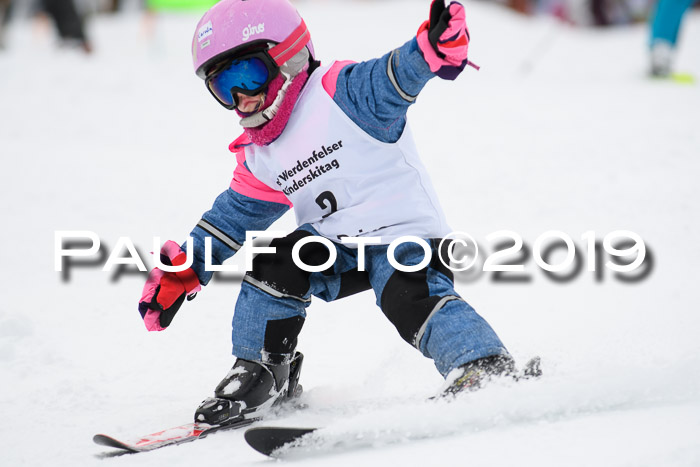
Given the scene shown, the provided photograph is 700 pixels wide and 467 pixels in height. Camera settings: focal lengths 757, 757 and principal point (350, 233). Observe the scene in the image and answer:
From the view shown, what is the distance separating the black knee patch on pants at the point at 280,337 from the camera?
229 centimetres

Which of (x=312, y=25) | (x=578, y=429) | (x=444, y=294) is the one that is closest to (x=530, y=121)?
(x=444, y=294)

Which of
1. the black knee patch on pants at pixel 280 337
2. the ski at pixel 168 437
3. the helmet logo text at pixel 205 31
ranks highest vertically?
the helmet logo text at pixel 205 31

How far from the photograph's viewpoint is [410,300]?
213 cm

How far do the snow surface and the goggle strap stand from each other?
106 cm

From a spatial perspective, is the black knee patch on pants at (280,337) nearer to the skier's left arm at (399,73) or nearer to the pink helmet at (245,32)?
the skier's left arm at (399,73)

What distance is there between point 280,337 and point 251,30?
0.92 meters

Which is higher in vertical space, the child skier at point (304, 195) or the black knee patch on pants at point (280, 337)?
the child skier at point (304, 195)

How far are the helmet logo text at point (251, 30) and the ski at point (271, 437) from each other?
1.12 m

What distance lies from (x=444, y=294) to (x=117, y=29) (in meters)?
10.8

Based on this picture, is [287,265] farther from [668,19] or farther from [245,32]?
[668,19]

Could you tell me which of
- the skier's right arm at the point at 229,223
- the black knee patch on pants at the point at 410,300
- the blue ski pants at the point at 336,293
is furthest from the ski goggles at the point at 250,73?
the black knee patch on pants at the point at 410,300

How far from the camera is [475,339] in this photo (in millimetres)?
1985

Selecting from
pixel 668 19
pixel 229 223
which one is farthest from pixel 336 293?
pixel 668 19

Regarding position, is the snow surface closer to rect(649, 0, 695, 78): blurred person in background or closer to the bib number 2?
rect(649, 0, 695, 78): blurred person in background
